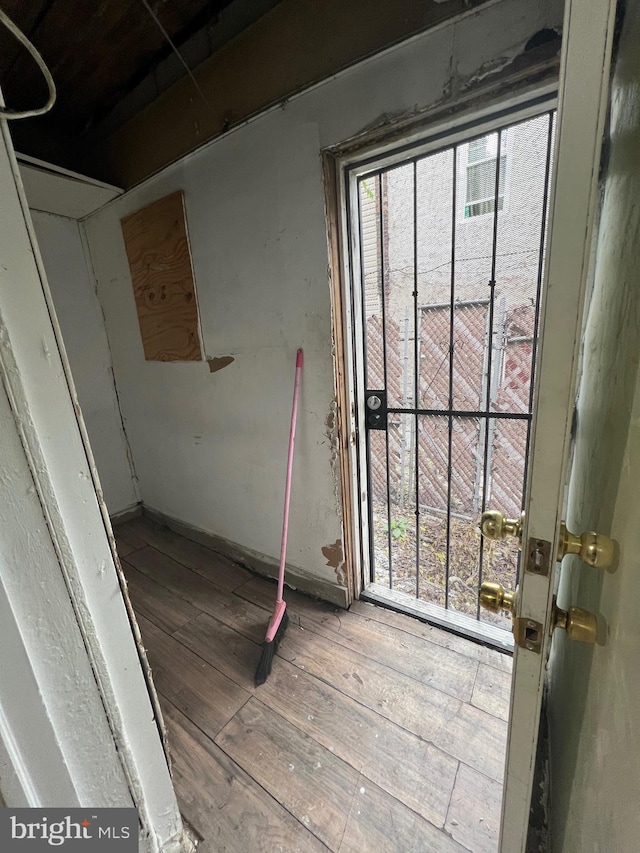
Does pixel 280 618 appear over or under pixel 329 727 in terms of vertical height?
over

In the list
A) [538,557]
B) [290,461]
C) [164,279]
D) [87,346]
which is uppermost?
[164,279]

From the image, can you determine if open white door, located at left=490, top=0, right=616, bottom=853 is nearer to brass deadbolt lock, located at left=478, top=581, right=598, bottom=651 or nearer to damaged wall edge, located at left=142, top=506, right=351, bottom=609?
brass deadbolt lock, located at left=478, top=581, right=598, bottom=651

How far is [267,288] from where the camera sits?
1.53m

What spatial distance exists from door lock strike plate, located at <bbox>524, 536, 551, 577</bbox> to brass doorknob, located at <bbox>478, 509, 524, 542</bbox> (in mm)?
53

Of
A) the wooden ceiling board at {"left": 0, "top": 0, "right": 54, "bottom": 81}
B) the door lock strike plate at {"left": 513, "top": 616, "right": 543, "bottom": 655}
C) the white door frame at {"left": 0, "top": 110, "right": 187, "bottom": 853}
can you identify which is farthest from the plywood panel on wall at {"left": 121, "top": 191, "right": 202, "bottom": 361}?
the door lock strike plate at {"left": 513, "top": 616, "right": 543, "bottom": 655}

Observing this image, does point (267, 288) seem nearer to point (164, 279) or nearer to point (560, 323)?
point (164, 279)

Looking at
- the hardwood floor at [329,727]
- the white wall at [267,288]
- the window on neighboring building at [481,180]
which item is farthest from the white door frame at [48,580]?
the window on neighboring building at [481,180]

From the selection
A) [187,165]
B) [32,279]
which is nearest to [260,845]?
[32,279]

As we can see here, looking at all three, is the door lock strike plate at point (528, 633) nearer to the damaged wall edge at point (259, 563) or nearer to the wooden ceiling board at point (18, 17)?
the damaged wall edge at point (259, 563)

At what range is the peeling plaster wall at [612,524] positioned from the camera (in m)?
0.41

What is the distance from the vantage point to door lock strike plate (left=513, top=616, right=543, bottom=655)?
0.48 metres

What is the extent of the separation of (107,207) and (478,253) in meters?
2.25

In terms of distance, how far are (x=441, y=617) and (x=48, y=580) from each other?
158 cm

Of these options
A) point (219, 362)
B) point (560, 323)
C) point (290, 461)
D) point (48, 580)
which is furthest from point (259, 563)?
point (560, 323)
